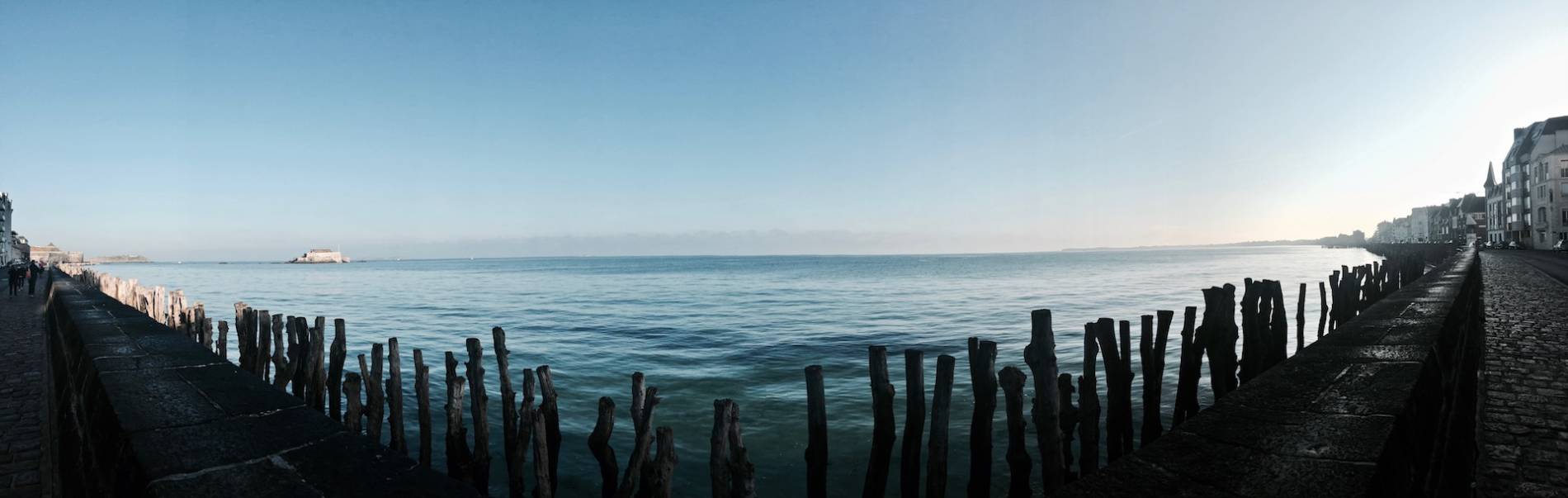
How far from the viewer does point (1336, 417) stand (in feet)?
14.4

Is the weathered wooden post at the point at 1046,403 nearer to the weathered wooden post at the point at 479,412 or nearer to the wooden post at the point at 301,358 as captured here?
the weathered wooden post at the point at 479,412

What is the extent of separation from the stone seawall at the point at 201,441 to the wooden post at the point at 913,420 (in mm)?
2902

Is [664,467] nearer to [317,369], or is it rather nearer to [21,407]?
[317,369]

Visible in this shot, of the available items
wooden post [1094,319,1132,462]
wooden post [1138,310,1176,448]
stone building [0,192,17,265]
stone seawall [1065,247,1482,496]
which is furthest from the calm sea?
stone building [0,192,17,265]

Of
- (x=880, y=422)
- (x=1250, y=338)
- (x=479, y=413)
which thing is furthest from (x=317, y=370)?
(x=1250, y=338)

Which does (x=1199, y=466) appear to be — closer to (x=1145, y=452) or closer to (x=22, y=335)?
(x=1145, y=452)

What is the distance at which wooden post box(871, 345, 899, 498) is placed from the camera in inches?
199

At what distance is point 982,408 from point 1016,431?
330 mm

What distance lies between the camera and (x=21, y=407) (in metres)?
8.84

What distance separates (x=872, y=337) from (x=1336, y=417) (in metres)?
17.5

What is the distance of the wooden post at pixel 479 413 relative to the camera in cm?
653

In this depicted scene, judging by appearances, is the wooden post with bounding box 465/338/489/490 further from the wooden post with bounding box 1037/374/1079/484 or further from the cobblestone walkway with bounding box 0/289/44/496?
the wooden post with bounding box 1037/374/1079/484

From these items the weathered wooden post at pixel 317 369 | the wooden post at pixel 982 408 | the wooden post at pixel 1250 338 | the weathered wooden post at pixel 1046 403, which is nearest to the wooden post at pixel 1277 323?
the wooden post at pixel 1250 338

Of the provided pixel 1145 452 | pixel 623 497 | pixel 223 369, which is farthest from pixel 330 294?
pixel 1145 452
